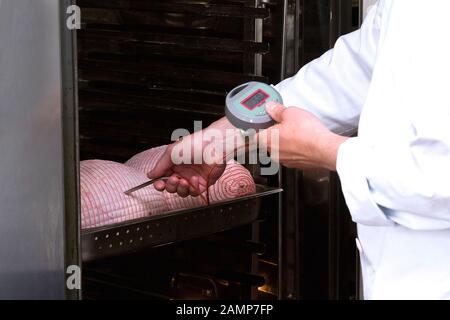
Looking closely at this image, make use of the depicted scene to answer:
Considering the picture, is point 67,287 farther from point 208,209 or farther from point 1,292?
point 208,209

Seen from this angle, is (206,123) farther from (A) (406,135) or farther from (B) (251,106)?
(A) (406,135)

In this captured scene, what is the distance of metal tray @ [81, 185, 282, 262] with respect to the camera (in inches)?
81.5

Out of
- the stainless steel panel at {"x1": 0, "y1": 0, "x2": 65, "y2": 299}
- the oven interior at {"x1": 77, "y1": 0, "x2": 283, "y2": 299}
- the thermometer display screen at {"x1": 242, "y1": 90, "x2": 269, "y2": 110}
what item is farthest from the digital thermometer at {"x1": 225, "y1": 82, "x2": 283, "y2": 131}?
the oven interior at {"x1": 77, "y1": 0, "x2": 283, "y2": 299}

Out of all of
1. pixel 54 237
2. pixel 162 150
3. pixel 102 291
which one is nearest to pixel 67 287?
pixel 54 237

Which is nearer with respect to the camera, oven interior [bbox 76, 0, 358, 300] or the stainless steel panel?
the stainless steel panel

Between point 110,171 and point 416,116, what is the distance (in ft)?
3.34

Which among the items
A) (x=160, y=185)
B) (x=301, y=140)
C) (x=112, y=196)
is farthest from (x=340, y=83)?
(x=112, y=196)

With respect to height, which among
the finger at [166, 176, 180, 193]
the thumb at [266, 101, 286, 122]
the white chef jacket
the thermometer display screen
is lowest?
the white chef jacket

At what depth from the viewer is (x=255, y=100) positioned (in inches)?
74.7

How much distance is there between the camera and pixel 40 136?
5.76 feet

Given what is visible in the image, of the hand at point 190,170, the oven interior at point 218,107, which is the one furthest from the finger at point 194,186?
the oven interior at point 218,107

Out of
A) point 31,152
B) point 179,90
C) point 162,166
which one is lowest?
point 31,152

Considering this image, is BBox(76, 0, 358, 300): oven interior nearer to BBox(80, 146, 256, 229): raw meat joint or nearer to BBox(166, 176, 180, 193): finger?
BBox(80, 146, 256, 229): raw meat joint

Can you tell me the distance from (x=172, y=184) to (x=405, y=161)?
0.83m
